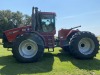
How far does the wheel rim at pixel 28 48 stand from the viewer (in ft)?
42.4

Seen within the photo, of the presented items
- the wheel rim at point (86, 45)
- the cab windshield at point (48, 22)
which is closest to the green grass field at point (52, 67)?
the wheel rim at point (86, 45)

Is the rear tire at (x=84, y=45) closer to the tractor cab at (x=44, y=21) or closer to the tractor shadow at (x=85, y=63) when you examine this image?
the tractor shadow at (x=85, y=63)

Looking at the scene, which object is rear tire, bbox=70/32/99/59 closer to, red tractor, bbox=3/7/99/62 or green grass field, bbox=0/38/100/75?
red tractor, bbox=3/7/99/62

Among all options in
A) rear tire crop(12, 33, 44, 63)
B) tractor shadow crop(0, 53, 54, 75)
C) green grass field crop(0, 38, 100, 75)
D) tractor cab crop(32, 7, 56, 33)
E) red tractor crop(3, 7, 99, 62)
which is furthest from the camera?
tractor cab crop(32, 7, 56, 33)

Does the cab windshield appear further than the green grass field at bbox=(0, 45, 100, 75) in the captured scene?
Yes

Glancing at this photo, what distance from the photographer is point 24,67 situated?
458 inches

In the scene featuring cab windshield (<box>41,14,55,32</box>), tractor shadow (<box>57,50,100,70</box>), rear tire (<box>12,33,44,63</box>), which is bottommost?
tractor shadow (<box>57,50,100,70</box>)

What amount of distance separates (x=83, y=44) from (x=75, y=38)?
0.74m

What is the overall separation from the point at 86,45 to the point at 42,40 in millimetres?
2622

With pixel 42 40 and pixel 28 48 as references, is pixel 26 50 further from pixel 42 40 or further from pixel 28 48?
pixel 42 40

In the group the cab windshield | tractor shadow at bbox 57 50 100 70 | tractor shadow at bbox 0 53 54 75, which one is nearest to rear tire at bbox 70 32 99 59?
tractor shadow at bbox 57 50 100 70

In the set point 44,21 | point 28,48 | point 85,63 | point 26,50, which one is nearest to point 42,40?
point 28,48

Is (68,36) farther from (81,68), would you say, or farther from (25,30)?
(81,68)

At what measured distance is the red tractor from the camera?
42.2 ft
